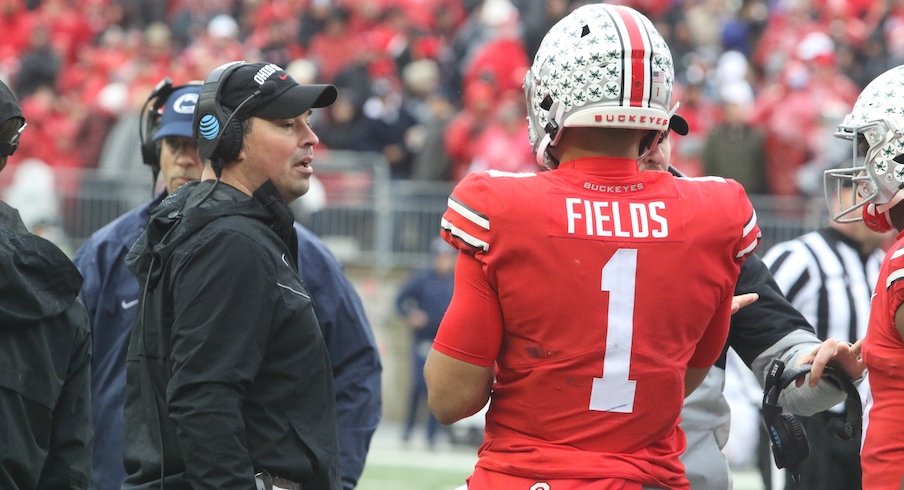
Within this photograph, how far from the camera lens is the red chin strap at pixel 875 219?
11.8 ft

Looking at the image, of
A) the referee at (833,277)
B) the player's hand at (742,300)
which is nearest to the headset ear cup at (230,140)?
the player's hand at (742,300)

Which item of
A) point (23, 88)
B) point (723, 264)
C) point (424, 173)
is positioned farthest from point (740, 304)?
point (23, 88)

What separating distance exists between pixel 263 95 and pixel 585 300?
3.39 feet

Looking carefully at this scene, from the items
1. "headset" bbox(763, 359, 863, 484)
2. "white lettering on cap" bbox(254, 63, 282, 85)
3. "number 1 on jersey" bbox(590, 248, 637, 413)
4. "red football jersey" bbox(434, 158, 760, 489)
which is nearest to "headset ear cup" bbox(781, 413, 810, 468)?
"headset" bbox(763, 359, 863, 484)

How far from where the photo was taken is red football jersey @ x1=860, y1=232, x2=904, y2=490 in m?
3.29

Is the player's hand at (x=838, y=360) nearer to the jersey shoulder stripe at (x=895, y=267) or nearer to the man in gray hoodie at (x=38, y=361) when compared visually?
the jersey shoulder stripe at (x=895, y=267)

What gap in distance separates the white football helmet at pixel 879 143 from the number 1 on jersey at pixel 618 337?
787mm

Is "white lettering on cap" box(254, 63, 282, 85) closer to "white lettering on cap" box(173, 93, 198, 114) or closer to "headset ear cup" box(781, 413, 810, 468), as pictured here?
"white lettering on cap" box(173, 93, 198, 114)

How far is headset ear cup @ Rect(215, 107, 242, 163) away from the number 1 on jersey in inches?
40.0

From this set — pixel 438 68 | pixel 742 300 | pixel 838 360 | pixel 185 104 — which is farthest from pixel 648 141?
pixel 438 68

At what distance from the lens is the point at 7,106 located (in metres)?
3.66

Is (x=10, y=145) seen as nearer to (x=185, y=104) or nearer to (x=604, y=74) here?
(x=185, y=104)

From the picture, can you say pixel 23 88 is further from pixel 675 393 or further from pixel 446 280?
pixel 675 393

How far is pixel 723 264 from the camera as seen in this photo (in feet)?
10.5
